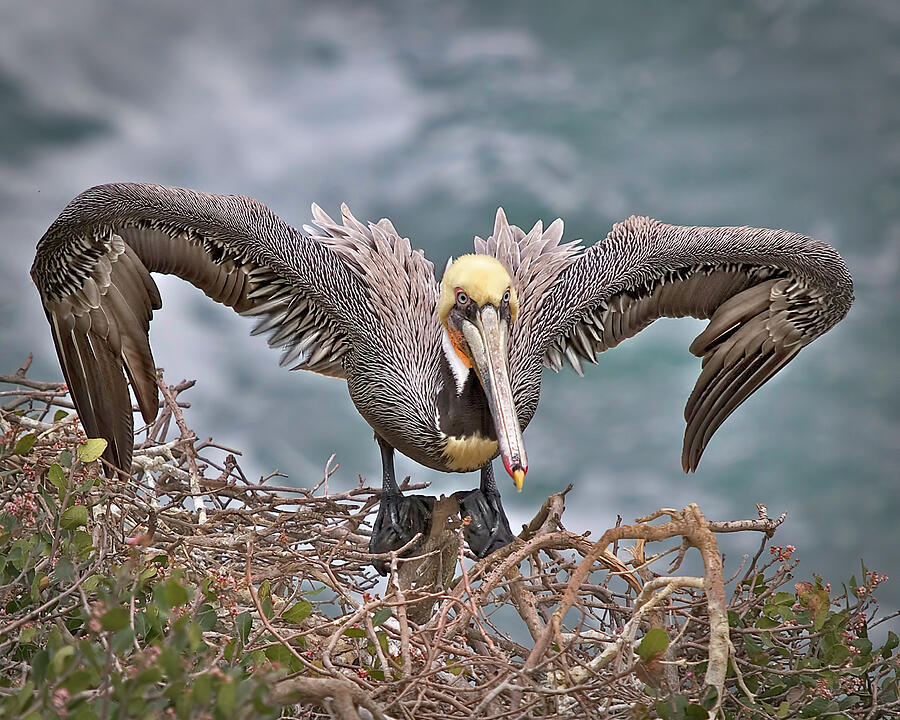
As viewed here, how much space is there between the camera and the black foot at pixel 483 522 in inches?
129

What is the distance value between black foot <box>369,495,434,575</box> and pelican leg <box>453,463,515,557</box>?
0.44ft

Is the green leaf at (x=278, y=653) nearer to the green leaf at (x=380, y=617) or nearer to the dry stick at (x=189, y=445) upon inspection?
the green leaf at (x=380, y=617)

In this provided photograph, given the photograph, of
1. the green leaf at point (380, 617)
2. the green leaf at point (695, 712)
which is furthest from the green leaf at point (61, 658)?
the green leaf at point (695, 712)

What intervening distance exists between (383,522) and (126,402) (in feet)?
3.56

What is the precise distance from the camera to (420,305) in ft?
11.2

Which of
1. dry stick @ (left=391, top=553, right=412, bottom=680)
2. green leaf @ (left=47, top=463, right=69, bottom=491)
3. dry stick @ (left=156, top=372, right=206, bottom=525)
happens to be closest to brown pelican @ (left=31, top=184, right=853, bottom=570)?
dry stick @ (left=156, top=372, right=206, bottom=525)

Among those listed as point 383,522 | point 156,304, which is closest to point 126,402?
point 156,304

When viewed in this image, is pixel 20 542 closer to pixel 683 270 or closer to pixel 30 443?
pixel 30 443

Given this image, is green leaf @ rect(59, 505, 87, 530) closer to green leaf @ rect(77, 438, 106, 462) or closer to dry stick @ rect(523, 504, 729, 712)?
green leaf @ rect(77, 438, 106, 462)

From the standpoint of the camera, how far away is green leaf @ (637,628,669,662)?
1.78 m

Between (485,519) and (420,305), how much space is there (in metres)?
0.82

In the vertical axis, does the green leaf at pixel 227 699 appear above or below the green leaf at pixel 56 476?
below

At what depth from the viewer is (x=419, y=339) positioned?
3.29 metres

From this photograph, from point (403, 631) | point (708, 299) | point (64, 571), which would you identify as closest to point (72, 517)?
point (64, 571)
